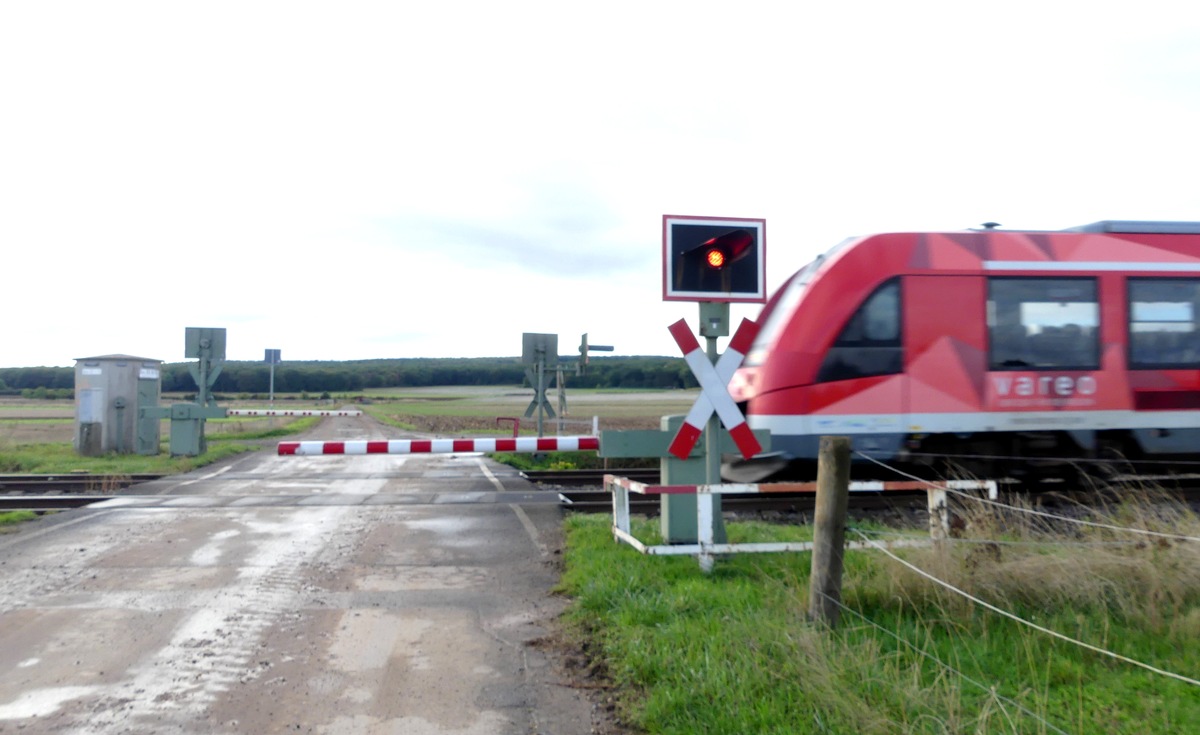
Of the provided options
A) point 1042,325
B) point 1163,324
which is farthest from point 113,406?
point 1163,324

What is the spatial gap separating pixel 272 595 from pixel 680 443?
3.33 m

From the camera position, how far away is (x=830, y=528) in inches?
205

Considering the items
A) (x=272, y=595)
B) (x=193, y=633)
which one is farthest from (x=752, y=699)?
(x=272, y=595)

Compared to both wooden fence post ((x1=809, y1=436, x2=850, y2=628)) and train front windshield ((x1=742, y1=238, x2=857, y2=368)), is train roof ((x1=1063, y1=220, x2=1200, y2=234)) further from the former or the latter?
wooden fence post ((x1=809, y1=436, x2=850, y2=628))

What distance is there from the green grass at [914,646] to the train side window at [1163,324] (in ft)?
19.8

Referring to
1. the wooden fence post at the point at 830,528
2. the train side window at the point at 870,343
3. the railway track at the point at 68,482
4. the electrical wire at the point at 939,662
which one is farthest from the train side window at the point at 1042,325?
the railway track at the point at 68,482

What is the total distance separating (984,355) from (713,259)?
5.30m

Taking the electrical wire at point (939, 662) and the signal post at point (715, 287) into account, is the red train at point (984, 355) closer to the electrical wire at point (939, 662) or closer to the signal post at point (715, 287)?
the signal post at point (715, 287)

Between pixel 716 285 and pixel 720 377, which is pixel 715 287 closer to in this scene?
pixel 716 285

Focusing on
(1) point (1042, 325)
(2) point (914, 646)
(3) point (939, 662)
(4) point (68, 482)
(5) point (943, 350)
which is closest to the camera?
(3) point (939, 662)

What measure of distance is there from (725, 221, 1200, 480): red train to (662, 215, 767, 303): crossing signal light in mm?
3730

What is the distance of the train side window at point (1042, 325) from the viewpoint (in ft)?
37.0

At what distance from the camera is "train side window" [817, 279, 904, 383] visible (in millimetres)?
10969

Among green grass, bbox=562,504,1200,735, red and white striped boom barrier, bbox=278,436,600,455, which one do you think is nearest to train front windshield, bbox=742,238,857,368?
red and white striped boom barrier, bbox=278,436,600,455
